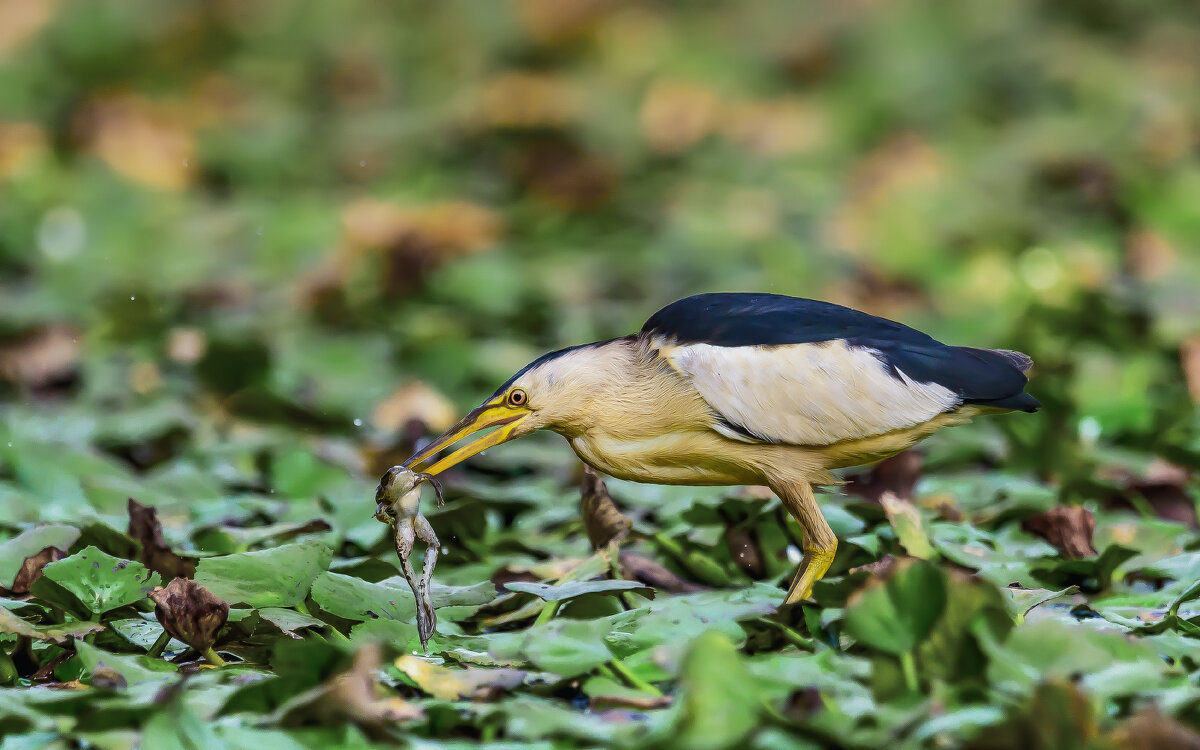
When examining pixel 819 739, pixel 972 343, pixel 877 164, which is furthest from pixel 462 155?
pixel 819 739

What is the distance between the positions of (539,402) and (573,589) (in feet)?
1.61

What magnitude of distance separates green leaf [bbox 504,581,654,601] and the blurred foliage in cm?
3

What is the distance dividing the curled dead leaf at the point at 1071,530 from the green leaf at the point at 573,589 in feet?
3.63

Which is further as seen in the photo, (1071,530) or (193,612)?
(1071,530)

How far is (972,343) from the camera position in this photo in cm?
616

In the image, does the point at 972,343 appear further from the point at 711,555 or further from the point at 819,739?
the point at 819,739

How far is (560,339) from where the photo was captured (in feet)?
20.9

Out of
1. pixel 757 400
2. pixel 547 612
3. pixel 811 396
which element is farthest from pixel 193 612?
pixel 811 396

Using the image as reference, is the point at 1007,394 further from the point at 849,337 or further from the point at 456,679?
the point at 456,679

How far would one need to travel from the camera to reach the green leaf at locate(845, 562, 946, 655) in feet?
8.27

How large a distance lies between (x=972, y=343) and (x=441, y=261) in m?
2.74

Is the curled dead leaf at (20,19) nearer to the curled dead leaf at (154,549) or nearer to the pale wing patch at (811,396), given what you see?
the curled dead leaf at (154,549)

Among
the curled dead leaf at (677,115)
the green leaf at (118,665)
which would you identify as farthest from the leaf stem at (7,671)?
the curled dead leaf at (677,115)

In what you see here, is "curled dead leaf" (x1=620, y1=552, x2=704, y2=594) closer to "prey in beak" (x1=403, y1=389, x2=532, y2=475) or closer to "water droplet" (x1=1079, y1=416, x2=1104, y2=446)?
"prey in beak" (x1=403, y1=389, x2=532, y2=475)
